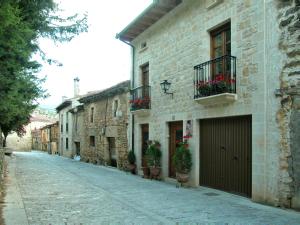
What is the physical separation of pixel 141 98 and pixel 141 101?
0.92ft

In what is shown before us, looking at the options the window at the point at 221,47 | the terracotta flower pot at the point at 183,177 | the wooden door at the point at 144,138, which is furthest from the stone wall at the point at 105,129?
the window at the point at 221,47

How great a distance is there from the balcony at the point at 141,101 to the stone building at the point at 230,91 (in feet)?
0.21

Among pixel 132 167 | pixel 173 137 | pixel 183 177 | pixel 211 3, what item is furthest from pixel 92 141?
pixel 211 3

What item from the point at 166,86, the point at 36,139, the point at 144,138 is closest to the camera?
the point at 166,86

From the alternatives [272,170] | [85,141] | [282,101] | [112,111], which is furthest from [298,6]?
[85,141]

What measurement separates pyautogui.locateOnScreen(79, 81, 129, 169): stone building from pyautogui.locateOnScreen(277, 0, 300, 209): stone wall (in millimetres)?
10107

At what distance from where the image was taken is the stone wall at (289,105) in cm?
706

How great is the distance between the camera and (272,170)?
7527mm

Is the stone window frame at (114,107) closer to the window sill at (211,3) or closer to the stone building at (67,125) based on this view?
the window sill at (211,3)

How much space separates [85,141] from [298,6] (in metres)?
20.7

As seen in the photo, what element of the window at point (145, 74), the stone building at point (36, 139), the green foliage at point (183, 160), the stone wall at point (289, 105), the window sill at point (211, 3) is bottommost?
the stone building at point (36, 139)

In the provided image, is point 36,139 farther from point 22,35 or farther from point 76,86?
point 22,35

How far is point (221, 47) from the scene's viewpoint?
386 inches

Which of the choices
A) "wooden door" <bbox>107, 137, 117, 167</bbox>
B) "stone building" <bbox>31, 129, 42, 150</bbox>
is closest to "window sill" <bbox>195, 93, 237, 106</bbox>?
"wooden door" <bbox>107, 137, 117, 167</bbox>
